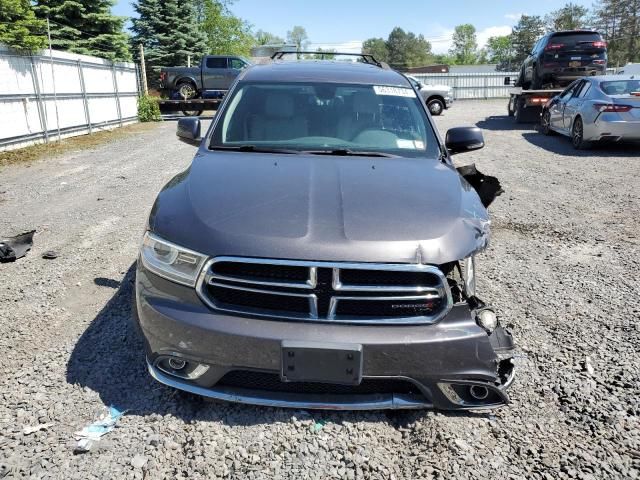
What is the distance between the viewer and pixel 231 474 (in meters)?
2.26

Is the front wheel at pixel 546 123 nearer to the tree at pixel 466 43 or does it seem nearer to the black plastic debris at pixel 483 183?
the black plastic debris at pixel 483 183

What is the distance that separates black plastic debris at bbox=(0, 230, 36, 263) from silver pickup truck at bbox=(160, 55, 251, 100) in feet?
56.8

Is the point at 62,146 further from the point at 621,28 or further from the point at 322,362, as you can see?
the point at 621,28

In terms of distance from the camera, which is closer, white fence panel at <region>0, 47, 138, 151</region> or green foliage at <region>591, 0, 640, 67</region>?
white fence panel at <region>0, 47, 138, 151</region>

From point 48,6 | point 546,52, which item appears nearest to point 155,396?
point 546,52

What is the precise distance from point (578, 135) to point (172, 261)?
36.4 ft

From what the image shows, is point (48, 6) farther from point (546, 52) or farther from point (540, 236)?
point (540, 236)

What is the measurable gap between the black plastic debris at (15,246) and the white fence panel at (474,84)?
34570 mm

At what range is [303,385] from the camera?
7.76 ft

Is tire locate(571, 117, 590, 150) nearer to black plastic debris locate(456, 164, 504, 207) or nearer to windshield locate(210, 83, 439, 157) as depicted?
black plastic debris locate(456, 164, 504, 207)

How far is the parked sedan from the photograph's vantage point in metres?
10.0

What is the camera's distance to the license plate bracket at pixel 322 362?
2158 mm

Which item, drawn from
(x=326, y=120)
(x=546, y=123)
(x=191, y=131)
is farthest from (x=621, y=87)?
(x=191, y=131)

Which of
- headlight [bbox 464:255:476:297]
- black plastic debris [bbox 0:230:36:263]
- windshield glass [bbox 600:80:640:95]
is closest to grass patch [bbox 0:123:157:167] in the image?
black plastic debris [bbox 0:230:36:263]
